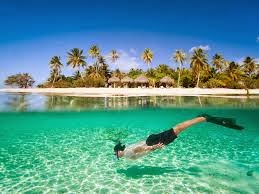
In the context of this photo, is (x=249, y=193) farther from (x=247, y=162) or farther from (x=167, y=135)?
(x=247, y=162)

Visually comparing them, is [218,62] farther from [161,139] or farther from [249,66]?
[161,139]

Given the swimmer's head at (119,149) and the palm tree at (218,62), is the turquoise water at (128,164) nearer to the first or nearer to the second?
the swimmer's head at (119,149)

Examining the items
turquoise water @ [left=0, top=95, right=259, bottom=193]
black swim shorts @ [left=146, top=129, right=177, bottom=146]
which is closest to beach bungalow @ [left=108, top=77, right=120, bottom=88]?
turquoise water @ [left=0, top=95, right=259, bottom=193]

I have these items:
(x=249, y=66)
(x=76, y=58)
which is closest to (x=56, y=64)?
(x=76, y=58)

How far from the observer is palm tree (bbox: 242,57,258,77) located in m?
67.2

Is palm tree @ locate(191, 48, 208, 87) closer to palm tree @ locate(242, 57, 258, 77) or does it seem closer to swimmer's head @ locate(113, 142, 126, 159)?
palm tree @ locate(242, 57, 258, 77)

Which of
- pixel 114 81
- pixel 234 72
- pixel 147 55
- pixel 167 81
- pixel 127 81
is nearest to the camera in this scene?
pixel 167 81

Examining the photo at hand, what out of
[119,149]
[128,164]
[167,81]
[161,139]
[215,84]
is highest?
[167,81]

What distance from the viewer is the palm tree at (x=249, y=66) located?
67250 mm

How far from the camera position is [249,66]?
67375 mm

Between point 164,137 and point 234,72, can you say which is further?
point 234,72

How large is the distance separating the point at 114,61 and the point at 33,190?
70.0 m

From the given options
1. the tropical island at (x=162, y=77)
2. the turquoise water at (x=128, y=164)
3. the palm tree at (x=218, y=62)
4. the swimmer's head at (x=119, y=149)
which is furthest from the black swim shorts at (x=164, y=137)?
the palm tree at (x=218, y=62)

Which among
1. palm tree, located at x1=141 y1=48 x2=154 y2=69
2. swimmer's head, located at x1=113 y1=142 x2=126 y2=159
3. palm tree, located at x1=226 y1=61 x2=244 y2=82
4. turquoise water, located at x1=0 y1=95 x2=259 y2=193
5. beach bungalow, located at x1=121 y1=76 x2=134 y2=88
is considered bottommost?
turquoise water, located at x1=0 y1=95 x2=259 y2=193
